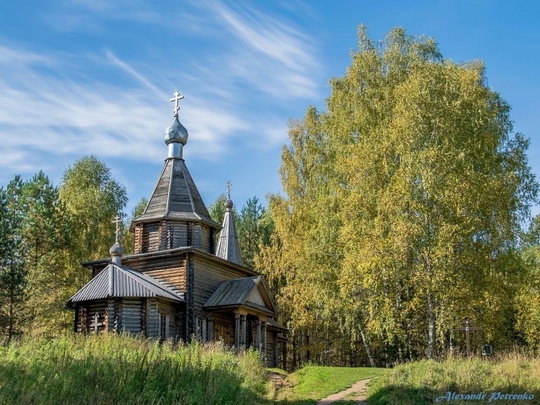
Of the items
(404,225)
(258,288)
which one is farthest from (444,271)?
(258,288)

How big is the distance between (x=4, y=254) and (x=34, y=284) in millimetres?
2184

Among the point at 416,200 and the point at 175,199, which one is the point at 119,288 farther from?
the point at 416,200

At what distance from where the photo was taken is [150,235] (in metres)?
26.1

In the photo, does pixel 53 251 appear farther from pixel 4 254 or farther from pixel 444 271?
pixel 444 271

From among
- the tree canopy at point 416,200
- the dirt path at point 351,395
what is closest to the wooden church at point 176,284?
the tree canopy at point 416,200

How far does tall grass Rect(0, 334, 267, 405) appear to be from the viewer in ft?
29.0

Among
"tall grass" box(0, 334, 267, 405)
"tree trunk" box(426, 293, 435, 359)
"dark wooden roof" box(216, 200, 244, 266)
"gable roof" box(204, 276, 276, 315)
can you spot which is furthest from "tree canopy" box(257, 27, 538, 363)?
"tall grass" box(0, 334, 267, 405)

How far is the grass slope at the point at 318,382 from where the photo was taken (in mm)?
14941

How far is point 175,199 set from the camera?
26.4 metres

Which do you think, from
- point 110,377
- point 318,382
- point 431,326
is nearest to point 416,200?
point 431,326

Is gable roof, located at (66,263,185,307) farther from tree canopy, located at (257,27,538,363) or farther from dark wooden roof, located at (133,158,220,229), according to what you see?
tree canopy, located at (257,27,538,363)

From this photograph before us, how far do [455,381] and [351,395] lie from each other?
237cm

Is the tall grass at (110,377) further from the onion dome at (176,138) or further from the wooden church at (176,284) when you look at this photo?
the onion dome at (176,138)

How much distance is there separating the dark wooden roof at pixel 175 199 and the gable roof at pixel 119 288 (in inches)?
123
